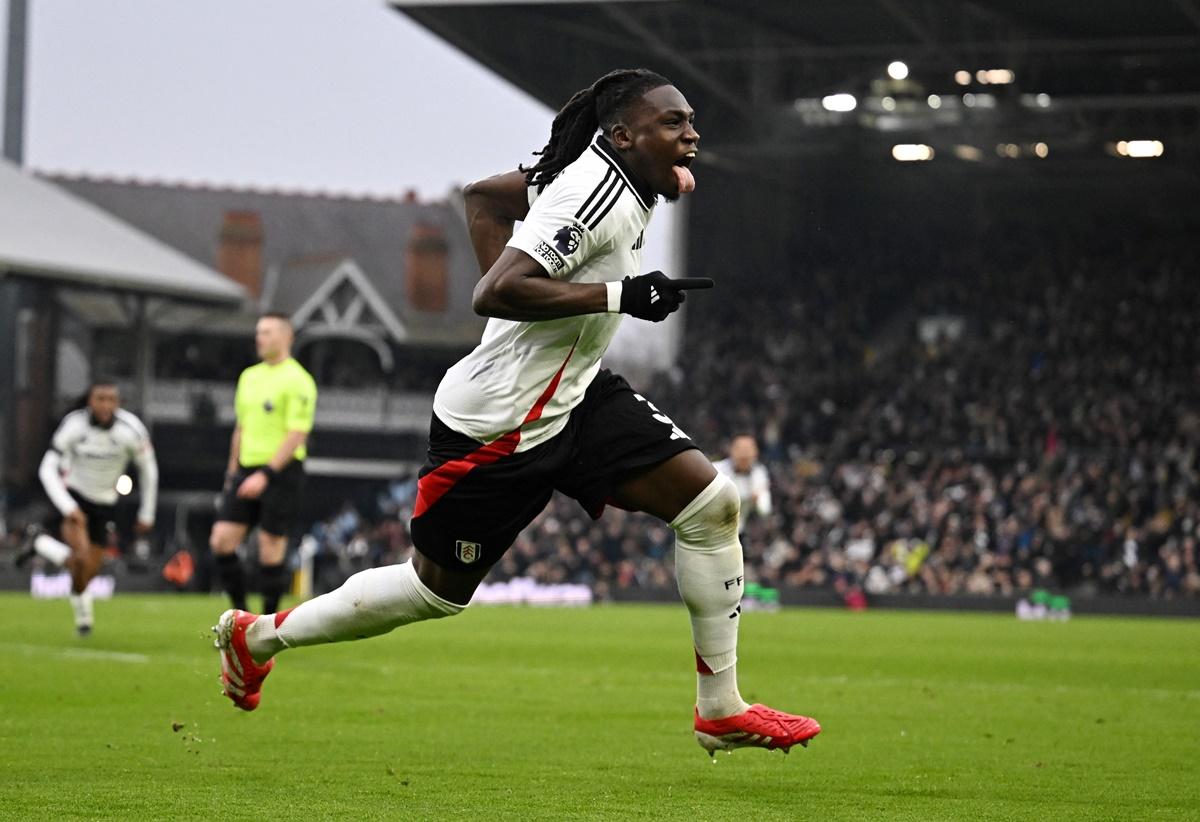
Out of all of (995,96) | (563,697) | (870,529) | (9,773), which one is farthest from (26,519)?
(9,773)

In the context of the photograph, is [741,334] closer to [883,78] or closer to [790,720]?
[883,78]

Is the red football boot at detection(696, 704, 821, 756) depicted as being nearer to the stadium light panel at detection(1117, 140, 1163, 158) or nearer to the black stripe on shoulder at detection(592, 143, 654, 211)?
the black stripe on shoulder at detection(592, 143, 654, 211)

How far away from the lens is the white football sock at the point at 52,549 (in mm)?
15584

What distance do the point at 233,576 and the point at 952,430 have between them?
24.8m

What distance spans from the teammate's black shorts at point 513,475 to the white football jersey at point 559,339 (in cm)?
6

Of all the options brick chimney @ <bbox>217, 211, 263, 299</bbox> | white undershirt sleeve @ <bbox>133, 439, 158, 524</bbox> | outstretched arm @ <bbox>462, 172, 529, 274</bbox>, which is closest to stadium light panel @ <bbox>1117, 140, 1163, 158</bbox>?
Result: brick chimney @ <bbox>217, 211, 263, 299</bbox>

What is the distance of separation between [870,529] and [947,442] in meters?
4.19

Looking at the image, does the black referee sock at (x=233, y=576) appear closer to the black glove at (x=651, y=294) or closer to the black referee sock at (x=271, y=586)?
the black referee sock at (x=271, y=586)

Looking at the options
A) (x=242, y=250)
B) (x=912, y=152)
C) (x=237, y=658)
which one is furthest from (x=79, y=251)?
(x=237, y=658)

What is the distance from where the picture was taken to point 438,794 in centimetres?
608

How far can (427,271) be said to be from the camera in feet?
198

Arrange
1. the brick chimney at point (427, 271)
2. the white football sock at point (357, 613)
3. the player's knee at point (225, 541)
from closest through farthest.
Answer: the white football sock at point (357, 613) → the player's knee at point (225, 541) → the brick chimney at point (427, 271)

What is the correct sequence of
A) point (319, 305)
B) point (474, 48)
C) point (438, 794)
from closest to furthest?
point (438, 794) → point (474, 48) → point (319, 305)

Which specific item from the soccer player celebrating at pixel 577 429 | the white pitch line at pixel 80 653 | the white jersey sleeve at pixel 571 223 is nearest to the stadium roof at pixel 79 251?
the white pitch line at pixel 80 653
